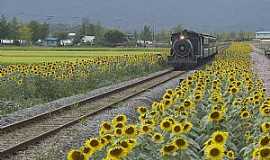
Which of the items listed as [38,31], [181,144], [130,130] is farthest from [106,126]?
[38,31]

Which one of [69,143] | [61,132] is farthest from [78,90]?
[69,143]

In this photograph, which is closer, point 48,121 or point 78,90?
point 48,121

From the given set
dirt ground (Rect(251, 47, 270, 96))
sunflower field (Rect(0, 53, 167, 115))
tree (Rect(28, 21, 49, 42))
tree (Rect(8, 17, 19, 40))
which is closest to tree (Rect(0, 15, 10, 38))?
tree (Rect(8, 17, 19, 40))

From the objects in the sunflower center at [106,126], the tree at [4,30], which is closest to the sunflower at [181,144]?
the sunflower center at [106,126]

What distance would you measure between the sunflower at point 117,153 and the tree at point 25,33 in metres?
134

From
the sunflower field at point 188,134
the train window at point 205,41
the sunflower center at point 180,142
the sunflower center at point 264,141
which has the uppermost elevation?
the sunflower center at point 264,141

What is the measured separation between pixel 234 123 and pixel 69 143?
482 cm

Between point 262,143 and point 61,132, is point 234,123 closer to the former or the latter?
point 262,143

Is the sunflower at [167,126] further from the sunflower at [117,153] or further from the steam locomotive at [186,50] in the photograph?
the steam locomotive at [186,50]

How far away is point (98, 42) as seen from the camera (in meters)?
121

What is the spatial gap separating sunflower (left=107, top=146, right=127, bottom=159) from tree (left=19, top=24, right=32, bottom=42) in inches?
5291

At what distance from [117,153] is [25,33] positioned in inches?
5434

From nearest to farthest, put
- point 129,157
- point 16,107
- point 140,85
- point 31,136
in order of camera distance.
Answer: point 129,157 → point 31,136 → point 16,107 → point 140,85

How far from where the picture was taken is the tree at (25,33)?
138m
